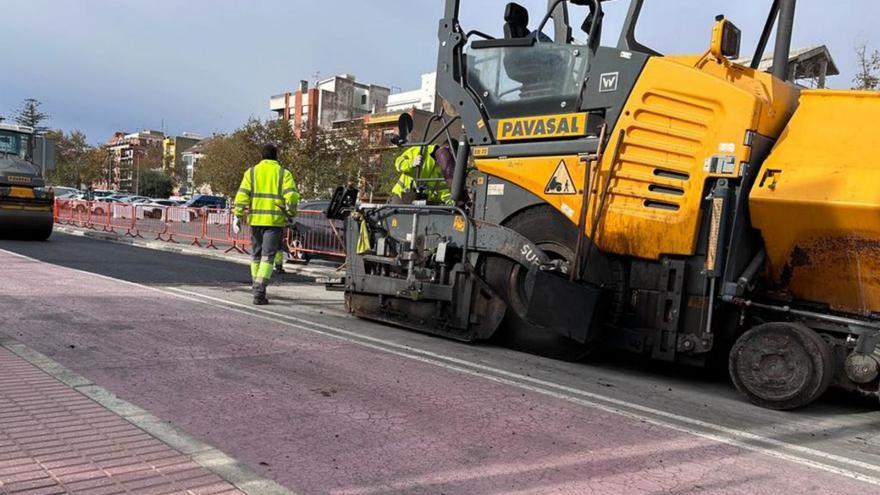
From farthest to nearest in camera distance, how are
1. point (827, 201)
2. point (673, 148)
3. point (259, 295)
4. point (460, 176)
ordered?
point (259, 295) < point (460, 176) < point (673, 148) < point (827, 201)

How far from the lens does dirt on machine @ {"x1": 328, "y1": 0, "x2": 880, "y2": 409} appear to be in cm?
464

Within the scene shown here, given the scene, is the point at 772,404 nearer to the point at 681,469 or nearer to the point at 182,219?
the point at 681,469

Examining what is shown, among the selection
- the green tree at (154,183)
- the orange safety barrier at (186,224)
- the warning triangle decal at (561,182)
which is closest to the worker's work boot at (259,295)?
the warning triangle decal at (561,182)

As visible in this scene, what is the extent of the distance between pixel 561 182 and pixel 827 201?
6.90ft

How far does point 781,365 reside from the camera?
15.3ft

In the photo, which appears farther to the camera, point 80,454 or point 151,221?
point 151,221

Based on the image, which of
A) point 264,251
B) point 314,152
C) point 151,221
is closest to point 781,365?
point 264,251

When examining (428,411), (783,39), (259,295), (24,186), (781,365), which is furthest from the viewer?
(24,186)

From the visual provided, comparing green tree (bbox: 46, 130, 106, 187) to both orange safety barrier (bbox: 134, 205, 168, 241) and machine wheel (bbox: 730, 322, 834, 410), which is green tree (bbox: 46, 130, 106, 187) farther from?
machine wheel (bbox: 730, 322, 834, 410)

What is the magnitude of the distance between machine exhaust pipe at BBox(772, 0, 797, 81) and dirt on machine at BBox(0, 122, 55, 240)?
598 inches

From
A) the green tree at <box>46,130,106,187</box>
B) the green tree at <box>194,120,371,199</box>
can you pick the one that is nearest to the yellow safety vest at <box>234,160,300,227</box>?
the green tree at <box>194,120,371,199</box>

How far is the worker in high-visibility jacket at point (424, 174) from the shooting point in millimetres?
7531

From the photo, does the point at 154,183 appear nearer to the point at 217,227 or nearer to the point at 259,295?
the point at 217,227

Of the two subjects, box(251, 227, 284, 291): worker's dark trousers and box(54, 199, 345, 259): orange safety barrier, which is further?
box(54, 199, 345, 259): orange safety barrier
